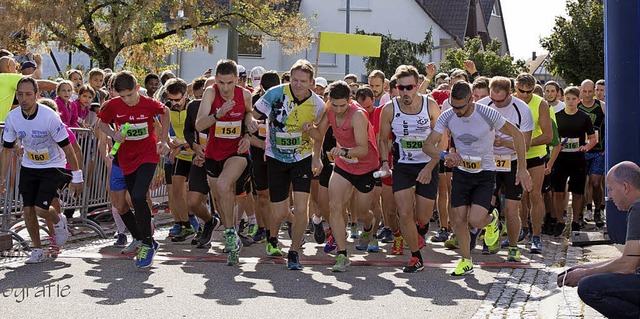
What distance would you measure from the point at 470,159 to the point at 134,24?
17.4 m

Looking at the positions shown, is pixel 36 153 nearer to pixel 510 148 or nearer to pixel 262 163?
pixel 262 163

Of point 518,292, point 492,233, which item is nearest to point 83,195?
point 492,233

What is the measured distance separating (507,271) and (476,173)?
0.99 metres

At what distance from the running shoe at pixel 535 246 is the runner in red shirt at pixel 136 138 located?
4.11 meters

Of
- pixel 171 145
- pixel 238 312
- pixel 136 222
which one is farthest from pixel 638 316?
pixel 171 145

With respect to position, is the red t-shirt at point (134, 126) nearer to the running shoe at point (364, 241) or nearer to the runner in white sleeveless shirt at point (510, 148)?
the running shoe at point (364, 241)

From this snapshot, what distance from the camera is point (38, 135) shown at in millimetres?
10414

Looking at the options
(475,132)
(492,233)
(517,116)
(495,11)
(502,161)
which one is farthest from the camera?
(495,11)

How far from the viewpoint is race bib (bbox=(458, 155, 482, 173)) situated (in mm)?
9945

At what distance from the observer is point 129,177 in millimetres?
10602

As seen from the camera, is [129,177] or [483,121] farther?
[129,177]

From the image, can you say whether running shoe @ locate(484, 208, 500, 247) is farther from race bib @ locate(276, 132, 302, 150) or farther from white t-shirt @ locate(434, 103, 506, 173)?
race bib @ locate(276, 132, 302, 150)

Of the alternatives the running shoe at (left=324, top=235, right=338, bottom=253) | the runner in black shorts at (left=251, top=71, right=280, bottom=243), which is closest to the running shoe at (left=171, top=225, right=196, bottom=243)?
the runner in black shorts at (left=251, top=71, right=280, bottom=243)

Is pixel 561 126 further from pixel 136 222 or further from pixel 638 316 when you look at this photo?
pixel 638 316
